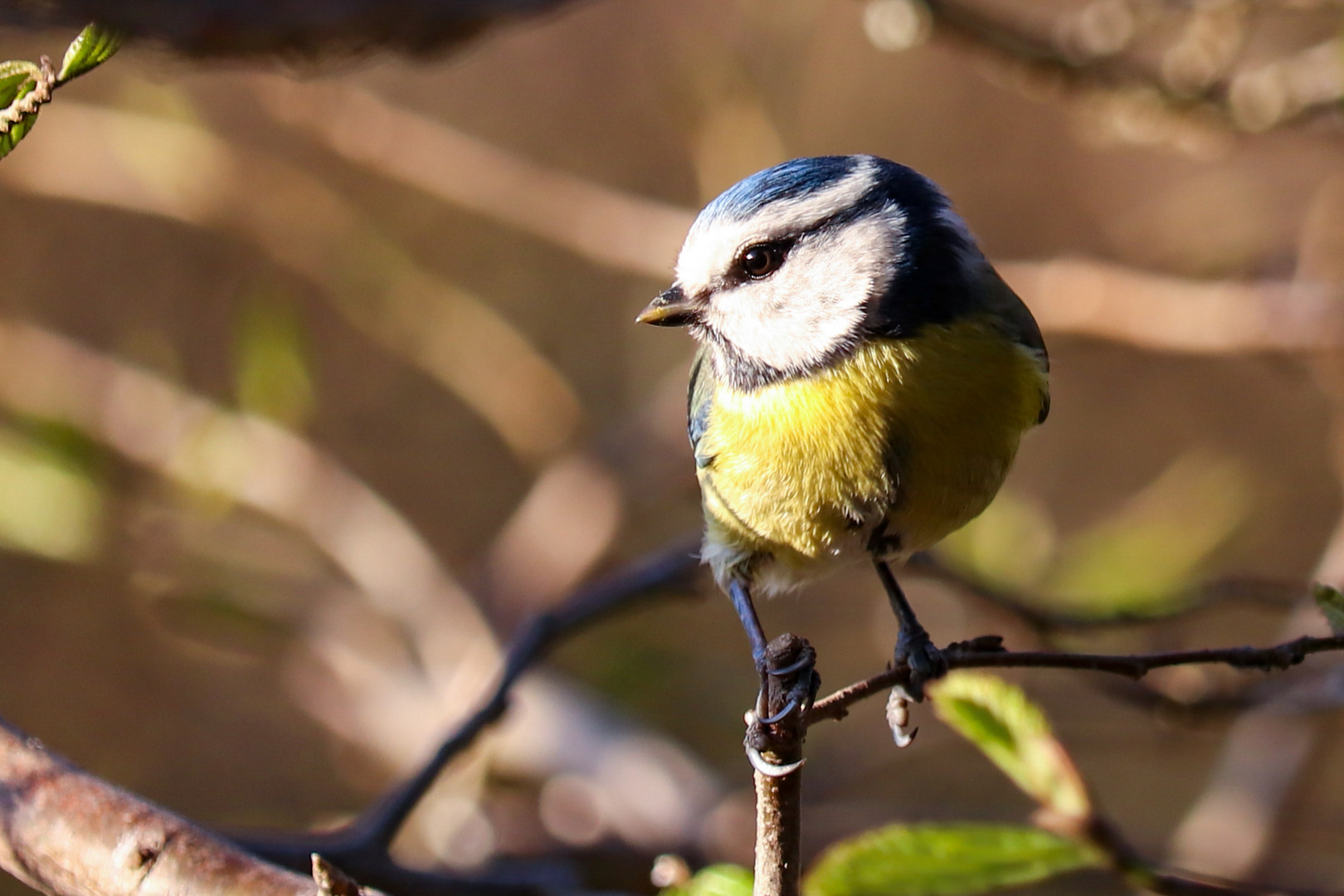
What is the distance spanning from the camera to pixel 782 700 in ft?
2.09

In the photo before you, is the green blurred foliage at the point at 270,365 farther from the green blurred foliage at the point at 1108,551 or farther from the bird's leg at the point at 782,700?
the bird's leg at the point at 782,700

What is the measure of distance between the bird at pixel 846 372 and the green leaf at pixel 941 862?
0.12 m

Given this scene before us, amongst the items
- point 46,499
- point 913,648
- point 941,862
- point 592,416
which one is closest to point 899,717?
point 913,648

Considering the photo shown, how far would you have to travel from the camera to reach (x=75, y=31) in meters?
0.51

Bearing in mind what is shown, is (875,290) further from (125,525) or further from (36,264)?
(36,264)

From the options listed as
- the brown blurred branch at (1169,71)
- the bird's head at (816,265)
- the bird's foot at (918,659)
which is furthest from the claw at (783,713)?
the brown blurred branch at (1169,71)

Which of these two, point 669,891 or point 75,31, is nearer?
point 75,31

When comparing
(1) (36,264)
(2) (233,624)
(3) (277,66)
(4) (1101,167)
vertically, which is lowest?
(3) (277,66)

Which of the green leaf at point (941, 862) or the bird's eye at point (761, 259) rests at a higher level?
the bird's eye at point (761, 259)

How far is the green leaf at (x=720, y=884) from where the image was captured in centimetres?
68

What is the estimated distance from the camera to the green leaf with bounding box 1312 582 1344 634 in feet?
1.86

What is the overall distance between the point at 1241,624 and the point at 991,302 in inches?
69.5

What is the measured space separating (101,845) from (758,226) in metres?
0.62

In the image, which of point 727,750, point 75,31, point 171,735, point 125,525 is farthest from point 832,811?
point 171,735
